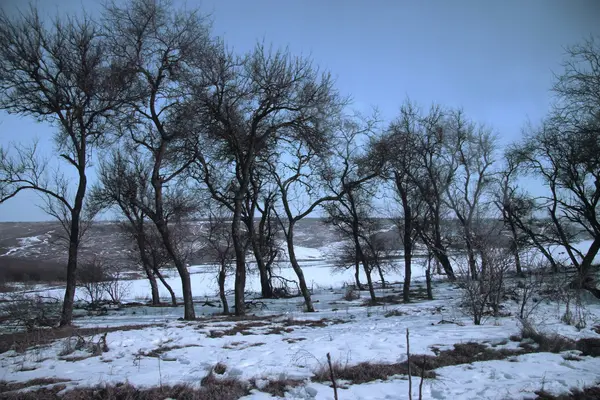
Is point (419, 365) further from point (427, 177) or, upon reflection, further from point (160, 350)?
point (427, 177)

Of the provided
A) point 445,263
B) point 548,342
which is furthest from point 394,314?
point 548,342

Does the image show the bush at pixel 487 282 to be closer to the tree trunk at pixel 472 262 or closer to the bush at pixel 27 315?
the tree trunk at pixel 472 262

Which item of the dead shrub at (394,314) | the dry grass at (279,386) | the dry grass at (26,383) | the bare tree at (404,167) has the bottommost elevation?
the dead shrub at (394,314)

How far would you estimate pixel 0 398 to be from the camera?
13.7ft

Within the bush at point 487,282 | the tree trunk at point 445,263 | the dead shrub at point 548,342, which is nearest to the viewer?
the dead shrub at point 548,342

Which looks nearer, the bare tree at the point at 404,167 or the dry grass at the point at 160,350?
the dry grass at the point at 160,350

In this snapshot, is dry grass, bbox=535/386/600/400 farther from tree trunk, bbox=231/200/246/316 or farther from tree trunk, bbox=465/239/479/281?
tree trunk, bbox=231/200/246/316

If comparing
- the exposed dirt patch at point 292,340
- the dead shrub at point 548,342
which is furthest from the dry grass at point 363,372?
the dead shrub at point 548,342

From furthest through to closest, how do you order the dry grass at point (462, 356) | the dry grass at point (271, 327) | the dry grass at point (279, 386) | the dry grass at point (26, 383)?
the dry grass at point (271, 327), the dry grass at point (462, 356), the dry grass at point (26, 383), the dry grass at point (279, 386)

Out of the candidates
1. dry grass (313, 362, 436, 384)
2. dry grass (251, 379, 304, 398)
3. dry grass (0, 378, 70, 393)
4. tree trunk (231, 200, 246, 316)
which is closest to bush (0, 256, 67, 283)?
tree trunk (231, 200, 246, 316)

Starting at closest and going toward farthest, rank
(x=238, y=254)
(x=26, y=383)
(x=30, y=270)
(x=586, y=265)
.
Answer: (x=26, y=383)
(x=586, y=265)
(x=238, y=254)
(x=30, y=270)

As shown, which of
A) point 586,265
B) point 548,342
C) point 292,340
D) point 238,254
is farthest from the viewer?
point 238,254

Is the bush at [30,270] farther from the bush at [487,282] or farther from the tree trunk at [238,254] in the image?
the bush at [487,282]

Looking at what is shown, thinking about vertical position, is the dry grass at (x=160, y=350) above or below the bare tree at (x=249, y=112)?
below
